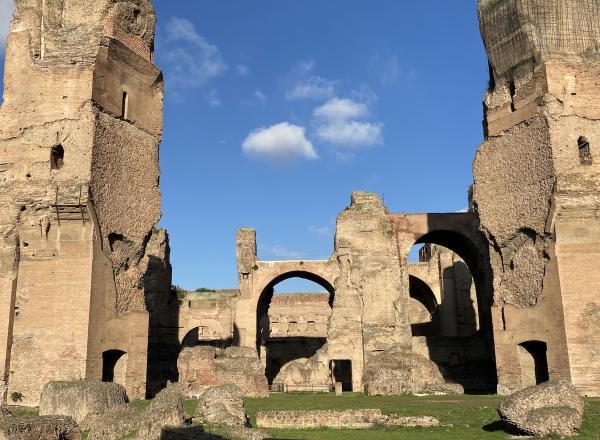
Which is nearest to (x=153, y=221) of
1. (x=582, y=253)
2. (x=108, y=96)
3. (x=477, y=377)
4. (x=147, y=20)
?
(x=108, y=96)

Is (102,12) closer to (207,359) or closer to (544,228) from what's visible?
(207,359)

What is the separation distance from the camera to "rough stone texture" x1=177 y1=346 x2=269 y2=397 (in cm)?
1806

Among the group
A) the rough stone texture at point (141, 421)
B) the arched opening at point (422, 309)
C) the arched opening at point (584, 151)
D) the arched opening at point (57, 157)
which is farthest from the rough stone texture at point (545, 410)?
the arched opening at point (422, 309)

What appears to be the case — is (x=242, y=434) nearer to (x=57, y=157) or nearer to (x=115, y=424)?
(x=115, y=424)

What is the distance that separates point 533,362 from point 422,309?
1811cm

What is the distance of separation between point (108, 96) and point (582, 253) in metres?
12.6

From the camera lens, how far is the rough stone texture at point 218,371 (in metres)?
18.1

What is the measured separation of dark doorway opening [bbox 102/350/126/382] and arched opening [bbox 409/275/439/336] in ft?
60.1

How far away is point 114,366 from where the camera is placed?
15.4m

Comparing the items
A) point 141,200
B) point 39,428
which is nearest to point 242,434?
point 39,428

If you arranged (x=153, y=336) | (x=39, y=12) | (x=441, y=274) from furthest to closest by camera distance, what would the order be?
1. (x=441, y=274)
2. (x=153, y=336)
3. (x=39, y=12)

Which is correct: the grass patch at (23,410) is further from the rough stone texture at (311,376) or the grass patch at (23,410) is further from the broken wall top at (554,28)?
the broken wall top at (554,28)

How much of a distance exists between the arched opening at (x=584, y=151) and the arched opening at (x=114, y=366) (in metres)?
12.5

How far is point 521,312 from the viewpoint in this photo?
15.7 metres
